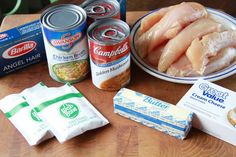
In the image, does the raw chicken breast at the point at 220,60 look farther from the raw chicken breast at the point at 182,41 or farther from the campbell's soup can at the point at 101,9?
the campbell's soup can at the point at 101,9

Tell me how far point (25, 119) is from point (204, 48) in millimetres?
442

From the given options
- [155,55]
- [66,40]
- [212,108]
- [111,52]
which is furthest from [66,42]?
[212,108]

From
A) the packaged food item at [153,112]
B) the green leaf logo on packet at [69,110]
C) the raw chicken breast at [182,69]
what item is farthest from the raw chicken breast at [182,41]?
the green leaf logo on packet at [69,110]

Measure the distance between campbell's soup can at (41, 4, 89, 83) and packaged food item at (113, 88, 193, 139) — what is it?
Answer: 135 mm

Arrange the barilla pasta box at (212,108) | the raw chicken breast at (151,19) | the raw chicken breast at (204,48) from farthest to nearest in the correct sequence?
the raw chicken breast at (151,19) < the raw chicken breast at (204,48) < the barilla pasta box at (212,108)

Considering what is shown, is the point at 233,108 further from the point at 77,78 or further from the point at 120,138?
the point at 77,78

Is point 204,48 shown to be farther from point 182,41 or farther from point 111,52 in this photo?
point 111,52

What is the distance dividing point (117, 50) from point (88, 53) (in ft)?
0.35

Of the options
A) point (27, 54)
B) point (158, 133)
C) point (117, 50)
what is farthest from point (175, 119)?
point (27, 54)

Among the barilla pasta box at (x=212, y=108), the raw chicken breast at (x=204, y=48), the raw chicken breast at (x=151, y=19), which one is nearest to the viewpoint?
the barilla pasta box at (x=212, y=108)

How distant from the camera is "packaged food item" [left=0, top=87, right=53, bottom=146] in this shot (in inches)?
30.7

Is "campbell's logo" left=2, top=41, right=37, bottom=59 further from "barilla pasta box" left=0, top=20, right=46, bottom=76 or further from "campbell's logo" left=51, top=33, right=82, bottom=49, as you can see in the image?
"campbell's logo" left=51, top=33, right=82, bottom=49

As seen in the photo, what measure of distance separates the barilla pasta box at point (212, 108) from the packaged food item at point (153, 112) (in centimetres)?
3

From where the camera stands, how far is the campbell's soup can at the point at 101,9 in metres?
0.88
